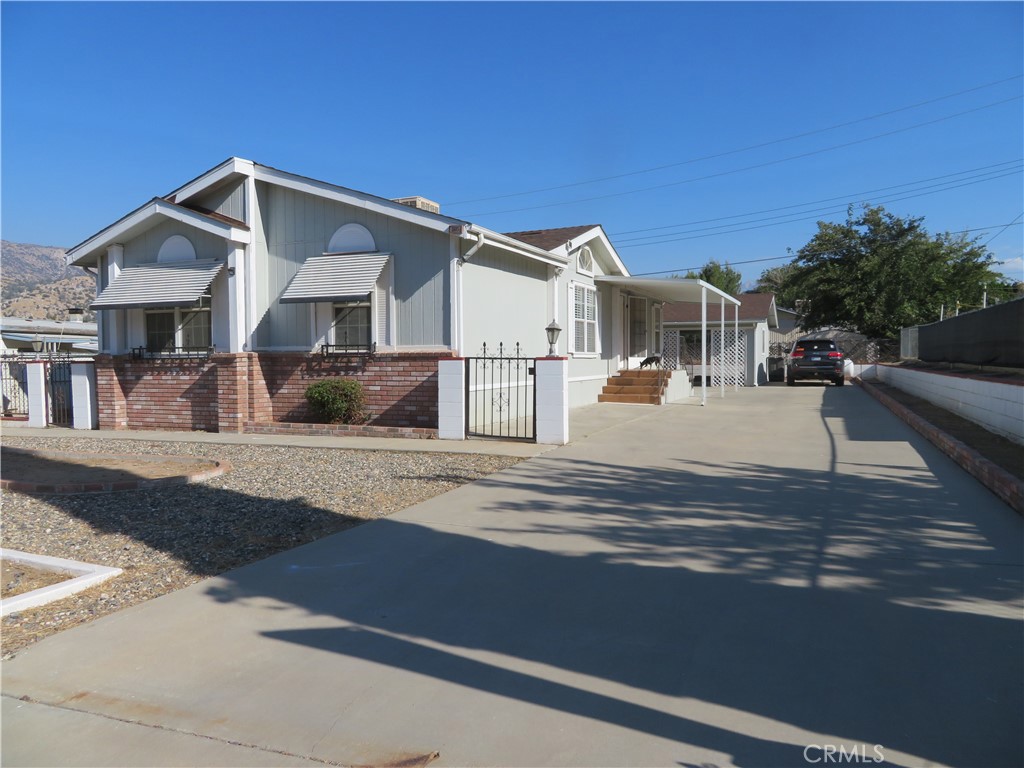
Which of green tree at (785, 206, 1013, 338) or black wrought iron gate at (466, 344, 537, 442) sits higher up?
green tree at (785, 206, 1013, 338)

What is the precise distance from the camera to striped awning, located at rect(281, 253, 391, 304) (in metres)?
12.4

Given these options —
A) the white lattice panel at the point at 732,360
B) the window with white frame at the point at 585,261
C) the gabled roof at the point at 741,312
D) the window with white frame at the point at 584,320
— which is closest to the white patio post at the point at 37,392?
the window with white frame at the point at 584,320

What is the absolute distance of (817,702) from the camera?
10.6ft

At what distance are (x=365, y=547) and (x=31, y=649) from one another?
2267 mm

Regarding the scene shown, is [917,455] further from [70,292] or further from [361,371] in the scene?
[70,292]

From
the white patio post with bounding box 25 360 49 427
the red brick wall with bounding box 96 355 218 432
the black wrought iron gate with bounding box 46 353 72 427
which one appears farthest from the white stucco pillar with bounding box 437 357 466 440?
the white patio post with bounding box 25 360 49 427

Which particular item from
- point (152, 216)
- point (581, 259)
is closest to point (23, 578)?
point (152, 216)

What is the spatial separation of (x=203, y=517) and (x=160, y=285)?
8514mm

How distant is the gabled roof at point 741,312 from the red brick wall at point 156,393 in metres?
19.2

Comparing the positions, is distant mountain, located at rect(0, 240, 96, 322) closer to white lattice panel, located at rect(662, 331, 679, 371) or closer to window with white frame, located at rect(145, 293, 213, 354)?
window with white frame, located at rect(145, 293, 213, 354)

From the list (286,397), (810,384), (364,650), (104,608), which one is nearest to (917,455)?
(364,650)

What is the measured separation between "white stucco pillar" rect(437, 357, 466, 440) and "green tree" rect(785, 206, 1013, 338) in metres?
29.2

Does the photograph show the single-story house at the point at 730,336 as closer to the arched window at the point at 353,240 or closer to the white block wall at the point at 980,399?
the white block wall at the point at 980,399

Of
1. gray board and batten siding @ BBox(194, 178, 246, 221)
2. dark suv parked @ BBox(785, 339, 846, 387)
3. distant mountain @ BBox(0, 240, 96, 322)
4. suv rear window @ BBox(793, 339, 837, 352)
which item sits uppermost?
distant mountain @ BBox(0, 240, 96, 322)
